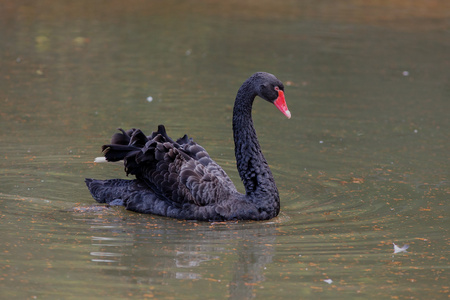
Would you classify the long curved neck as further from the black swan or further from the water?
the water

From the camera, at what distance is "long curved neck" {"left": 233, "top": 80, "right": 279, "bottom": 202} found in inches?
273

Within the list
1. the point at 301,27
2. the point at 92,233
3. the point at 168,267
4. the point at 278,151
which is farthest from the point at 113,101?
the point at 301,27

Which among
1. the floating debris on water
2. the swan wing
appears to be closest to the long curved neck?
the swan wing

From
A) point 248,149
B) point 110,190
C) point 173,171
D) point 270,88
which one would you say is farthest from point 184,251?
point 270,88

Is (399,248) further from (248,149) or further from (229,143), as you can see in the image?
(229,143)

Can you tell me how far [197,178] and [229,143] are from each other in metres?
2.65

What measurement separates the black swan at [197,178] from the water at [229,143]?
16 centimetres

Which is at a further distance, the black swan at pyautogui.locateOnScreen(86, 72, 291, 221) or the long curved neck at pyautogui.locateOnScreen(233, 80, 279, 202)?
the long curved neck at pyautogui.locateOnScreen(233, 80, 279, 202)

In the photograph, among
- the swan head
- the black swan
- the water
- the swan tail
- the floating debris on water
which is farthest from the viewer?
the swan tail

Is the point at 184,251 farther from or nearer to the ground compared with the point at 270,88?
nearer to the ground

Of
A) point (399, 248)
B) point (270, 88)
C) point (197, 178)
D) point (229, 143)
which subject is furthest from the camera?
point (229, 143)

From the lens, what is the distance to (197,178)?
681 centimetres

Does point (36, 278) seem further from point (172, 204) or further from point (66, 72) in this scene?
point (66, 72)

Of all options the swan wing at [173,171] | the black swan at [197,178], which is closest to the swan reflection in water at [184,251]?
the black swan at [197,178]
